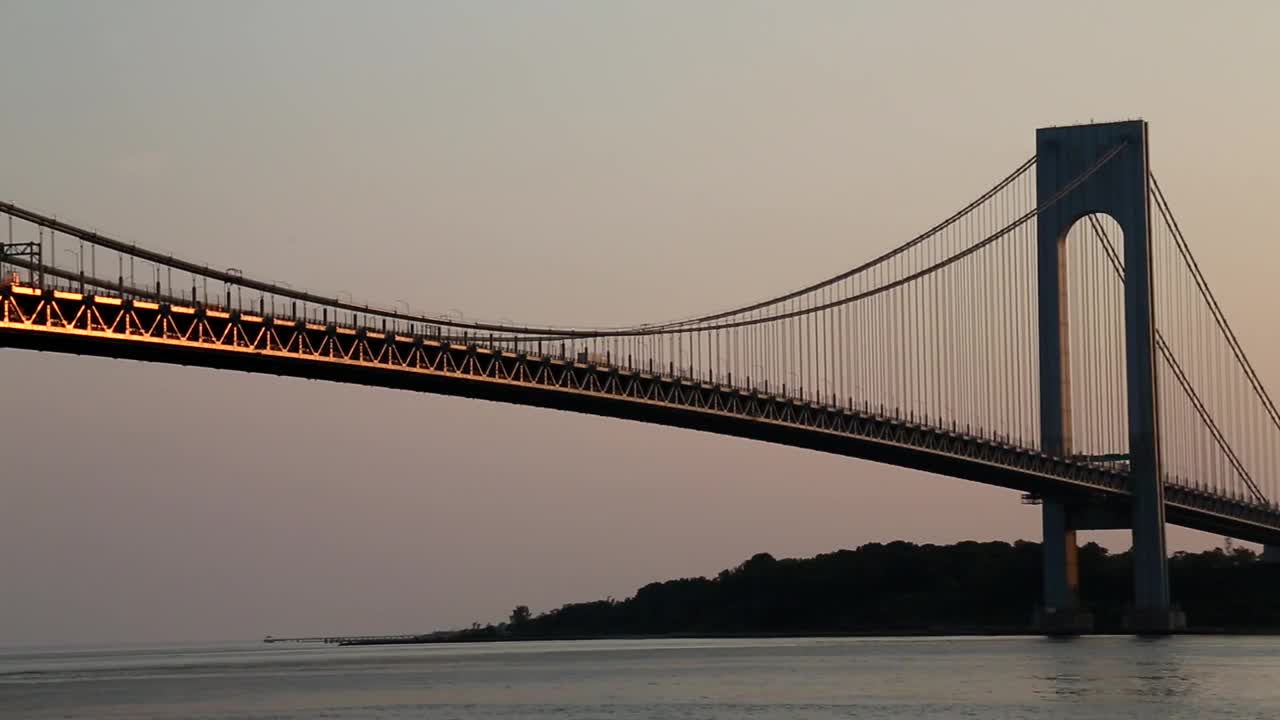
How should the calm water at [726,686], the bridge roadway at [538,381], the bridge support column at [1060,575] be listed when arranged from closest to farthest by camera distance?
the calm water at [726,686] → the bridge roadway at [538,381] → the bridge support column at [1060,575]

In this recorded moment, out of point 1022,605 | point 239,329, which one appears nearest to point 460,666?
point 239,329

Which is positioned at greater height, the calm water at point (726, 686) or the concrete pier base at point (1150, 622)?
the concrete pier base at point (1150, 622)

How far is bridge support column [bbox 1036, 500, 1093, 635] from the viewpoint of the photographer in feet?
293

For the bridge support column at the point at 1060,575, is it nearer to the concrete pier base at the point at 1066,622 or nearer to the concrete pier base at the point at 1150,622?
the concrete pier base at the point at 1066,622

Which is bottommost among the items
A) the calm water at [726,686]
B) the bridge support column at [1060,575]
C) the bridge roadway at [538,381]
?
the calm water at [726,686]

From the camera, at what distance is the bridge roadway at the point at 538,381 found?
183 ft

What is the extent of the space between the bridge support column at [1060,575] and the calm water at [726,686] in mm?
6101

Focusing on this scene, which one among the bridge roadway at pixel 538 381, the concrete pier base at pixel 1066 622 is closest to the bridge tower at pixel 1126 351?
the concrete pier base at pixel 1066 622

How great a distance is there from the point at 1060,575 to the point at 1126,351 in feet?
30.0

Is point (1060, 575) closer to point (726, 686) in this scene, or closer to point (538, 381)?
point (538, 381)

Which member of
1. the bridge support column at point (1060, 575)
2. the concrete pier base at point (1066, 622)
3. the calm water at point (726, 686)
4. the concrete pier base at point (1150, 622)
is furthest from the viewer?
the concrete pier base at point (1150, 622)

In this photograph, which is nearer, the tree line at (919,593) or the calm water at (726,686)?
the calm water at (726,686)

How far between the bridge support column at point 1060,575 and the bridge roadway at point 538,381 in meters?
1.25

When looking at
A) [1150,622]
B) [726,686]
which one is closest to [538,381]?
[726,686]
